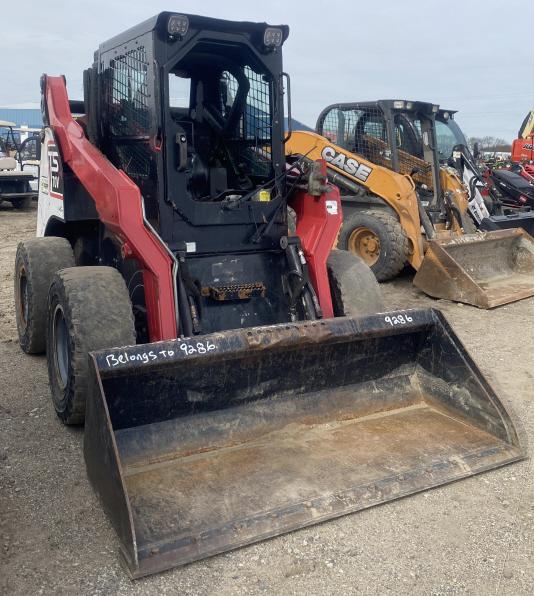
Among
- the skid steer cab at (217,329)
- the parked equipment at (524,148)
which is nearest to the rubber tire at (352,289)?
the skid steer cab at (217,329)

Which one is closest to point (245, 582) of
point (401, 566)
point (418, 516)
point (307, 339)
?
point (401, 566)

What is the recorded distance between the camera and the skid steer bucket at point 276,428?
2803mm

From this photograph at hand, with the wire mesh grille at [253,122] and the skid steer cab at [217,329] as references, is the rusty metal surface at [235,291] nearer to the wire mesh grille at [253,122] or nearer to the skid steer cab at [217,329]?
the skid steer cab at [217,329]

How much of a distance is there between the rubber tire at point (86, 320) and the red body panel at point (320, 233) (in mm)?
1224

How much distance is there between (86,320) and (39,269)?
1395mm

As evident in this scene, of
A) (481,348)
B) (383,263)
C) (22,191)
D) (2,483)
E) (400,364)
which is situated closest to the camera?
(2,483)

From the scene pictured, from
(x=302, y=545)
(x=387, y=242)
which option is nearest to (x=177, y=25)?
(x=302, y=545)

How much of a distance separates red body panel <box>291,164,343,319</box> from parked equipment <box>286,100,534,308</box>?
3.22 meters

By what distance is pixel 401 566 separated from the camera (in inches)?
105

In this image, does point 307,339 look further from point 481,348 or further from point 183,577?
point 481,348

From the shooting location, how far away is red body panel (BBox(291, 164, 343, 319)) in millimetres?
4230

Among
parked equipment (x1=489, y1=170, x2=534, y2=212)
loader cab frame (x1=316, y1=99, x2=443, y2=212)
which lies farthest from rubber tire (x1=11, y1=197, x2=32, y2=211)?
parked equipment (x1=489, y1=170, x2=534, y2=212)

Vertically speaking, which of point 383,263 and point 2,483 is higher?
point 383,263

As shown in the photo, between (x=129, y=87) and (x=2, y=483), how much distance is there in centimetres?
244
